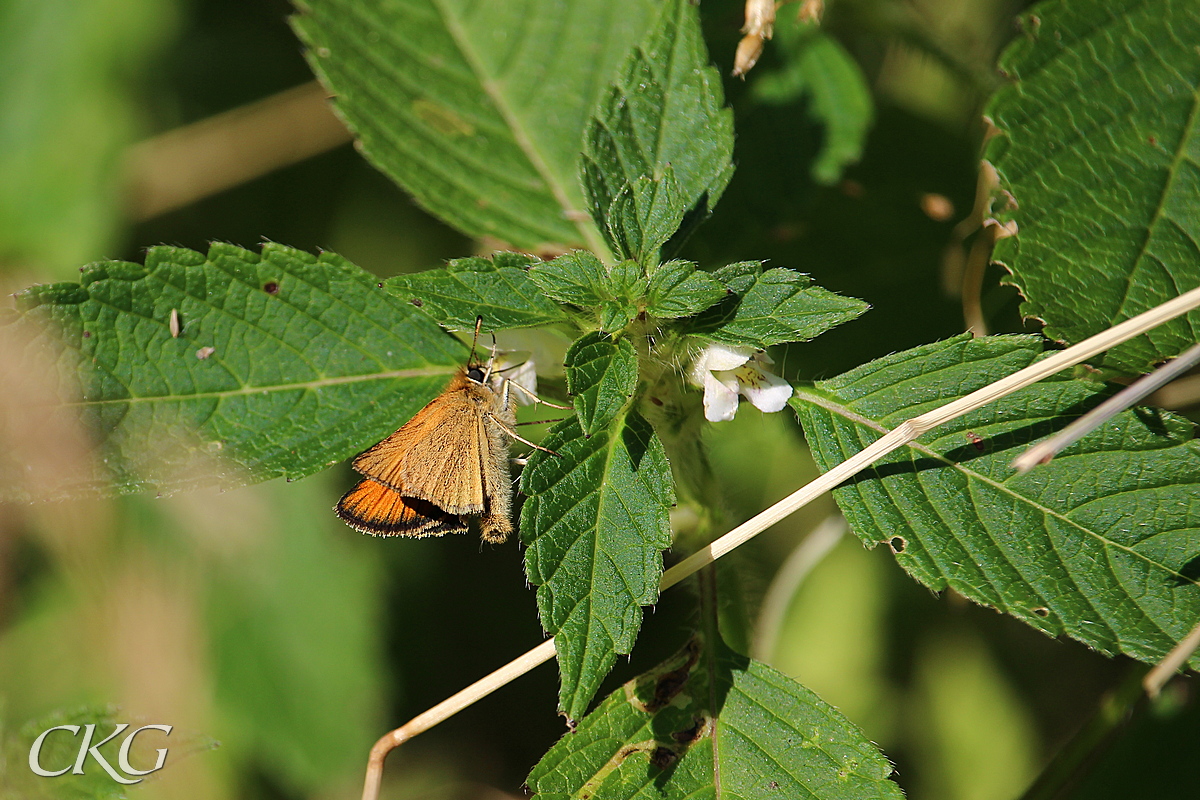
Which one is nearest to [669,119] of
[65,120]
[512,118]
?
[512,118]

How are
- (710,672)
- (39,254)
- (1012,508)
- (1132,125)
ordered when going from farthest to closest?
(39,254)
(1132,125)
(710,672)
(1012,508)

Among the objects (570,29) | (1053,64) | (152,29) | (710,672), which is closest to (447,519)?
(710,672)

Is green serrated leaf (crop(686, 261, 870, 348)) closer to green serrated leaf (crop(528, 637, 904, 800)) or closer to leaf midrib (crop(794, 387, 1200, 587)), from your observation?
leaf midrib (crop(794, 387, 1200, 587))

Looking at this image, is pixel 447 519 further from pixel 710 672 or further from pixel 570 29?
pixel 570 29

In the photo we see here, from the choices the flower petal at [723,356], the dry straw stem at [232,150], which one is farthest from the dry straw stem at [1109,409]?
the dry straw stem at [232,150]

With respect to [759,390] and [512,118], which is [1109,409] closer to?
[759,390]

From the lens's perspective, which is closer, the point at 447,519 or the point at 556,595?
the point at 556,595
